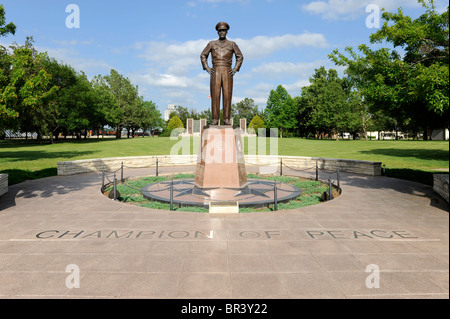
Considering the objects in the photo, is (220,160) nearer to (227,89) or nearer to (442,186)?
(227,89)

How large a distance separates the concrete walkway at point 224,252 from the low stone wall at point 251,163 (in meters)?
6.17

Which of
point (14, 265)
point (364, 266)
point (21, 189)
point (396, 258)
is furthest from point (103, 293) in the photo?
point (21, 189)

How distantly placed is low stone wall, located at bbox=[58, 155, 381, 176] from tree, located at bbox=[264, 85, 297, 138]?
59246 millimetres

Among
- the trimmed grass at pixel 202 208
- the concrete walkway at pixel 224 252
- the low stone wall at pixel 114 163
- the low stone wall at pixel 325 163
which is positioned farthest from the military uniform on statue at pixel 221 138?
the low stone wall at pixel 114 163

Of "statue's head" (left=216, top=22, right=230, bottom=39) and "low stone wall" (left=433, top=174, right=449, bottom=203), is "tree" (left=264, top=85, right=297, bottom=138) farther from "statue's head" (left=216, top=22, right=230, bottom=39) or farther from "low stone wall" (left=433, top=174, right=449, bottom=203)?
"statue's head" (left=216, top=22, right=230, bottom=39)

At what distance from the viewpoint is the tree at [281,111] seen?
77.5m

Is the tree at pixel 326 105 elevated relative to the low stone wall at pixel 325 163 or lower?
elevated

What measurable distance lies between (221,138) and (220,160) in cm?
83

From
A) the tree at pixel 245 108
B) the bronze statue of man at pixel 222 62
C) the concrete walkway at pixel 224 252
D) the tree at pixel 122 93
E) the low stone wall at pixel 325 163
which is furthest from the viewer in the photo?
the tree at pixel 245 108

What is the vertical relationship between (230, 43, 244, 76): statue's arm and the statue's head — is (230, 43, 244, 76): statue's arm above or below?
below

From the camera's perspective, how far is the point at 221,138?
34.2 ft

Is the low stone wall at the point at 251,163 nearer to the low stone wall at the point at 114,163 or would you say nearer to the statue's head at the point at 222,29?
the low stone wall at the point at 114,163

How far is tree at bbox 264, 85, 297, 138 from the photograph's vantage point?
7750cm

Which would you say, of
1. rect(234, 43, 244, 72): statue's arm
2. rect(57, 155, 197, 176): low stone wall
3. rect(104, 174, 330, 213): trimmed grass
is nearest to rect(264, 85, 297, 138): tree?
rect(57, 155, 197, 176): low stone wall
